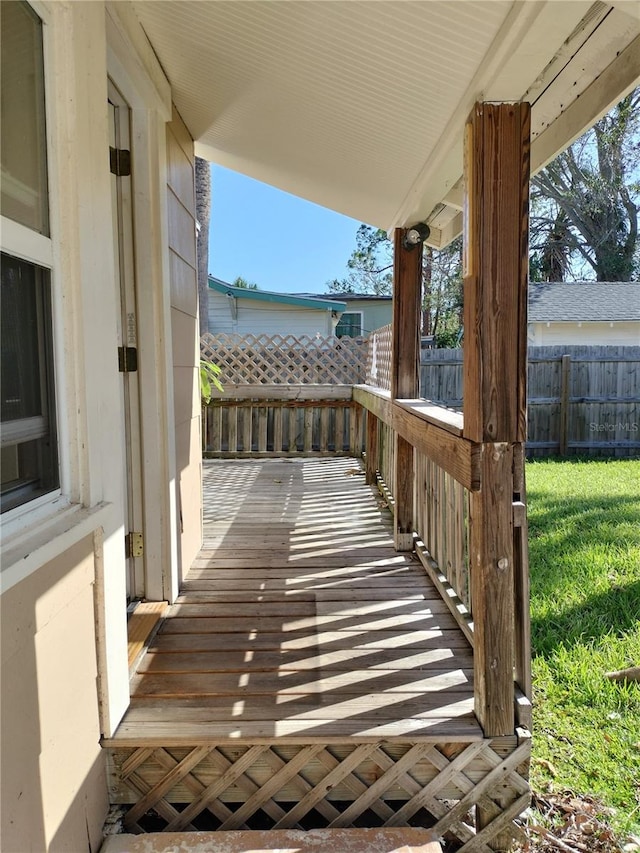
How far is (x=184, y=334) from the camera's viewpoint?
2.97 meters

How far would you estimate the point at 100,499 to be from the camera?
1.57 m

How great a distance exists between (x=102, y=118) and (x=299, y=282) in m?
47.6

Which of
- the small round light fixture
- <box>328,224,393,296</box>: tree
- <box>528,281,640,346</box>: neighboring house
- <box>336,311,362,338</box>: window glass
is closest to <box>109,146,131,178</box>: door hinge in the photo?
the small round light fixture

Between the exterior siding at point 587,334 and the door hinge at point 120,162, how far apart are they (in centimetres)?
1109

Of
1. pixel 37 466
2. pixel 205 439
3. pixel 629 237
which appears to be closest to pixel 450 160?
pixel 37 466

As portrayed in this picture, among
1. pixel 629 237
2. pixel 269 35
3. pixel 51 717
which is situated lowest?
pixel 51 717

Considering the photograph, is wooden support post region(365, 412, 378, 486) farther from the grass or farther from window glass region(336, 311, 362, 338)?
window glass region(336, 311, 362, 338)

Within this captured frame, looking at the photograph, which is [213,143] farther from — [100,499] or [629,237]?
[629,237]

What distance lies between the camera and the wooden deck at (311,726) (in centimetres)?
162

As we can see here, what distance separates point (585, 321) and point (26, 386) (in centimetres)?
1249

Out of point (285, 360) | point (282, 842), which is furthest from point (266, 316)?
point (282, 842)

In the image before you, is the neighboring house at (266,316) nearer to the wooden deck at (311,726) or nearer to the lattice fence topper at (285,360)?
the lattice fence topper at (285,360)

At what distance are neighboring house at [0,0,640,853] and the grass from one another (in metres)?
1.62

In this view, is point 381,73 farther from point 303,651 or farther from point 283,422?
point 283,422
